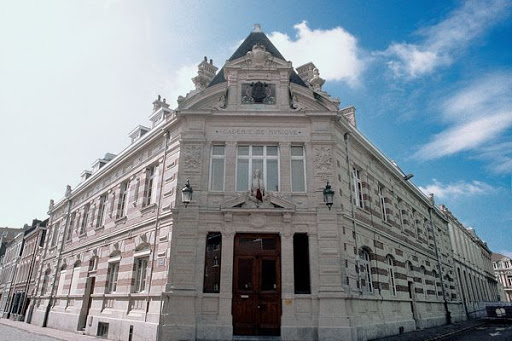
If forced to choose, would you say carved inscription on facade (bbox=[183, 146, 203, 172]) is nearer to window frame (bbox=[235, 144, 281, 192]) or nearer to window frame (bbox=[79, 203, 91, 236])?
window frame (bbox=[235, 144, 281, 192])

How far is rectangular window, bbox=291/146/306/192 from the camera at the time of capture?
40.5 feet

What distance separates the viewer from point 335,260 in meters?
11.3

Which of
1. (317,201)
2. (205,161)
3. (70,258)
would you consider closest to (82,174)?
(70,258)

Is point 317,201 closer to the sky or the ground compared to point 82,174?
closer to the ground

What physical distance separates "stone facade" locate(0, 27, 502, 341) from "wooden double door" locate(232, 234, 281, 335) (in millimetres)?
34

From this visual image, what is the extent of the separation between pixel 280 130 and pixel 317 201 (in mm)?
3195

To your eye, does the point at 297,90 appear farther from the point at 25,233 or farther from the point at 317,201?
the point at 25,233

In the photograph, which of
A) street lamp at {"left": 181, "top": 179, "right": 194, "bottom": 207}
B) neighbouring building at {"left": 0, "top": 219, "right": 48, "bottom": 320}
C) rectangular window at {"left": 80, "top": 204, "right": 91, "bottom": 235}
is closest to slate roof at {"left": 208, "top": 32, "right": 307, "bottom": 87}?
street lamp at {"left": 181, "top": 179, "right": 194, "bottom": 207}

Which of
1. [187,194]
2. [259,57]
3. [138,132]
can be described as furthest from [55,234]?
[259,57]

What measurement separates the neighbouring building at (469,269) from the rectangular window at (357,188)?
752 inches

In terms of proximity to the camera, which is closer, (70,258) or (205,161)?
(205,161)

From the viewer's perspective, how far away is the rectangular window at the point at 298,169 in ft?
40.5

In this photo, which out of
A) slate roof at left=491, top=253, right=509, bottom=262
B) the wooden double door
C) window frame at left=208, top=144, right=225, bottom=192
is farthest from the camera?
slate roof at left=491, top=253, right=509, bottom=262

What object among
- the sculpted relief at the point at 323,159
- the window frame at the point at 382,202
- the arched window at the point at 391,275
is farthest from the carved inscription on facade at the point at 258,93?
the arched window at the point at 391,275
